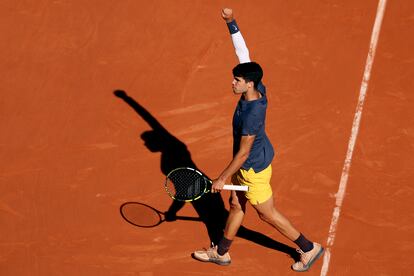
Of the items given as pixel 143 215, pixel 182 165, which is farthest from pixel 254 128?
pixel 182 165

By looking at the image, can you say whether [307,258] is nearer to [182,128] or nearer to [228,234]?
[228,234]

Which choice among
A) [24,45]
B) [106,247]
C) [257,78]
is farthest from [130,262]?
[24,45]

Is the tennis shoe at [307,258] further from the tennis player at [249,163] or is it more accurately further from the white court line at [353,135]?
the white court line at [353,135]

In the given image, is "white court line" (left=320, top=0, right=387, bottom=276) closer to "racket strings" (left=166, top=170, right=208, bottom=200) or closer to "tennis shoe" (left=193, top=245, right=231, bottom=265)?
"tennis shoe" (left=193, top=245, right=231, bottom=265)

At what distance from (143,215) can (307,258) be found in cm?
208

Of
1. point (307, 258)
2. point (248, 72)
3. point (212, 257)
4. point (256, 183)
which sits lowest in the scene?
point (212, 257)

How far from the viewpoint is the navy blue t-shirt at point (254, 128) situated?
5.68 m

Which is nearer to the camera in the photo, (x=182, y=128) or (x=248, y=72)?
(x=248, y=72)

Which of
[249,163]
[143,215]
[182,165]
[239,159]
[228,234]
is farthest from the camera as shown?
[182,165]

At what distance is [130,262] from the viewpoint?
271 inches

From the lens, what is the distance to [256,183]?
20.0 feet

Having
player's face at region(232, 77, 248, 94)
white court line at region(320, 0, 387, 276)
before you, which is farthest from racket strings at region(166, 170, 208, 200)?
white court line at region(320, 0, 387, 276)

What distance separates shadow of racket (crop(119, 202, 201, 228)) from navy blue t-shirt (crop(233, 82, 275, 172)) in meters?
1.66

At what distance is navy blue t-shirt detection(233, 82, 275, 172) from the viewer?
568cm
